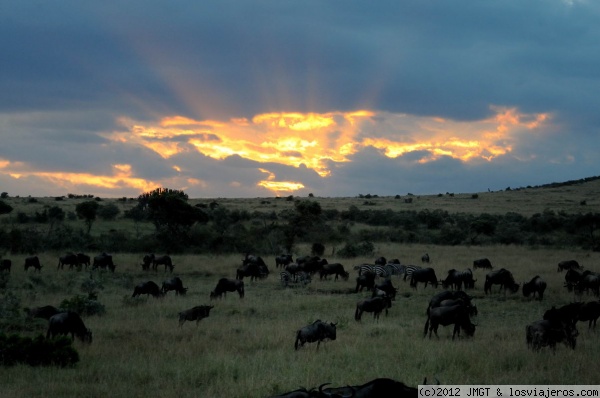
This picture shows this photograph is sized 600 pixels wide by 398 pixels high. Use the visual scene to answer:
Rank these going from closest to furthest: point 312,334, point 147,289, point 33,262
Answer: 1. point 312,334
2. point 147,289
3. point 33,262

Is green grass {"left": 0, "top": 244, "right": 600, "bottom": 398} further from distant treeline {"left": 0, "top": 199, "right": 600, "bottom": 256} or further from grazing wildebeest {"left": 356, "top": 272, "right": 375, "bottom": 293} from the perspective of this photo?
distant treeline {"left": 0, "top": 199, "right": 600, "bottom": 256}

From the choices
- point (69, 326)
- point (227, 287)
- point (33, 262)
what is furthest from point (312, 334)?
point (33, 262)

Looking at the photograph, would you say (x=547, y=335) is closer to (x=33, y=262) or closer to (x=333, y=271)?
(x=333, y=271)

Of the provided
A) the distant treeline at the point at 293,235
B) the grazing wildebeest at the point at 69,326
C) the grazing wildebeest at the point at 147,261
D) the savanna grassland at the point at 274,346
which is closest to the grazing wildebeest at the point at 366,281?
the savanna grassland at the point at 274,346

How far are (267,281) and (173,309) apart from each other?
408 inches

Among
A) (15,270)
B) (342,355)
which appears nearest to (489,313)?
(342,355)

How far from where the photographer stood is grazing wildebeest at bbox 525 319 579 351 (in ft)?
49.1

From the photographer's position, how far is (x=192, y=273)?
124 feet

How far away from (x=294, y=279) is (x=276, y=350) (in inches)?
648

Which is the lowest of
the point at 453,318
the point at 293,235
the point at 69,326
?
the point at 69,326

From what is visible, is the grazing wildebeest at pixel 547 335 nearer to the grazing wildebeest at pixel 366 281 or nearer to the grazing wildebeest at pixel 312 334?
the grazing wildebeest at pixel 312 334

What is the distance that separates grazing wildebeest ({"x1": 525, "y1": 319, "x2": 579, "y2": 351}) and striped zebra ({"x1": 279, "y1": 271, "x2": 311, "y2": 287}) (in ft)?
56.2

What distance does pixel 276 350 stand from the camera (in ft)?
51.2

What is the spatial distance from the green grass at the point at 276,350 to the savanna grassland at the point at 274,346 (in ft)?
0.11
